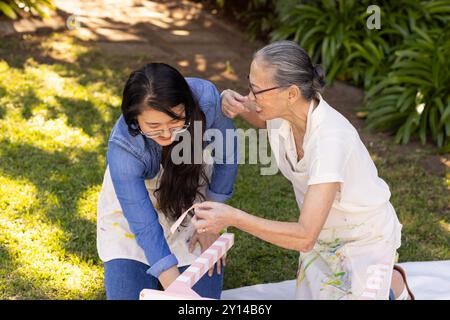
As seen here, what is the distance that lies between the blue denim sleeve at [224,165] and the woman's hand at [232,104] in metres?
0.13

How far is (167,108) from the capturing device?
115 inches

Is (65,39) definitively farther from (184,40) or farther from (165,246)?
(165,246)

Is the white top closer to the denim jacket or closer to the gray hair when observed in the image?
the gray hair

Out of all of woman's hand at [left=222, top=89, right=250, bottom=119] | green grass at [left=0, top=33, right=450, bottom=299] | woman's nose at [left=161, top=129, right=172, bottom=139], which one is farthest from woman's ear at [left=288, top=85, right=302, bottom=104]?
green grass at [left=0, top=33, right=450, bottom=299]

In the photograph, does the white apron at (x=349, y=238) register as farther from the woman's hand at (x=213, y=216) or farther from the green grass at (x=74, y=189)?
the green grass at (x=74, y=189)

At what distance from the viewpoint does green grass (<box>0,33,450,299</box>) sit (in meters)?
4.08

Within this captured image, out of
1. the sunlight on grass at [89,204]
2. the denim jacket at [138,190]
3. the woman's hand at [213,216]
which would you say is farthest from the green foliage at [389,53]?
the woman's hand at [213,216]

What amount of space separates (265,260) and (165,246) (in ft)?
4.29

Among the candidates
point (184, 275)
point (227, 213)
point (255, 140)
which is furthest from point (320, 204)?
point (255, 140)

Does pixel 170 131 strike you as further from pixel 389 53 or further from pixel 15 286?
pixel 389 53

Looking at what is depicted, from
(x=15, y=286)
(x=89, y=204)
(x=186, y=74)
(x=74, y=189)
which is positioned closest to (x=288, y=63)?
(x=15, y=286)

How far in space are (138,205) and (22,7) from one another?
4904mm

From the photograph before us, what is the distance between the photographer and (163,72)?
2.91 meters

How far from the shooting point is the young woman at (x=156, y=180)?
9.64 ft
